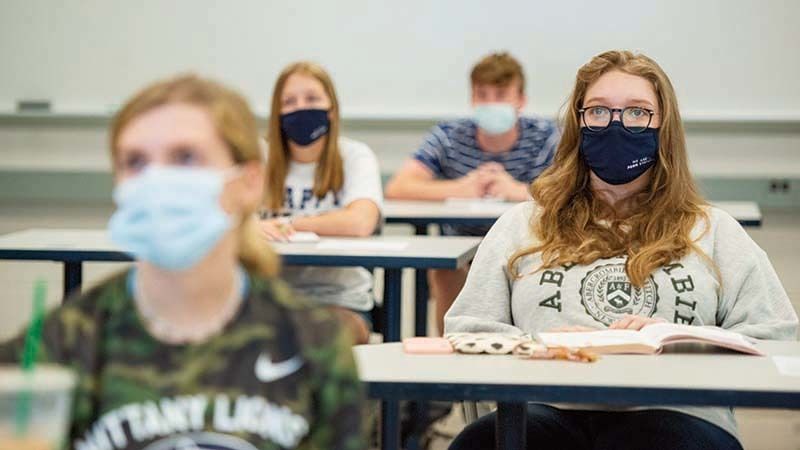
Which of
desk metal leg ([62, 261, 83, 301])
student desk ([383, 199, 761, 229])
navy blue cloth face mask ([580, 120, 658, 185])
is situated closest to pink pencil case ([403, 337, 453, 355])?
navy blue cloth face mask ([580, 120, 658, 185])

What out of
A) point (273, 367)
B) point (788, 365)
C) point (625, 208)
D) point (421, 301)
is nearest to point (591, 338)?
point (788, 365)

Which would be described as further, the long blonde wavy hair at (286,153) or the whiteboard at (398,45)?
the whiteboard at (398,45)

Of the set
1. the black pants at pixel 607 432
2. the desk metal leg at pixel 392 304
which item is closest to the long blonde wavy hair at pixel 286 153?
the desk metal leg at pixel 392 304

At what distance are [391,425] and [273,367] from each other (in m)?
1.11

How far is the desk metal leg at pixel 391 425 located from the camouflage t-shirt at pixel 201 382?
987 mm

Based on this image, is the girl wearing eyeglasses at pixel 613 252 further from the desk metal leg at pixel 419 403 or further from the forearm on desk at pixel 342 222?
the desk metal leg at pixel 419 403

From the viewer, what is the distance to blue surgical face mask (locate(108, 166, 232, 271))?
54.0 inches

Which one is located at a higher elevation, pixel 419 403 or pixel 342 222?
pixel 342 222

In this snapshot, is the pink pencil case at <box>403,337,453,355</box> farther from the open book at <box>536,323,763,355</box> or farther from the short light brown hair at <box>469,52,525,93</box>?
the short light brown hair at <box>469,52,525,93</box>

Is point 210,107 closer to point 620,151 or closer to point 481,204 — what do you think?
point 620,151

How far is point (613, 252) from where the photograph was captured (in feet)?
8.70

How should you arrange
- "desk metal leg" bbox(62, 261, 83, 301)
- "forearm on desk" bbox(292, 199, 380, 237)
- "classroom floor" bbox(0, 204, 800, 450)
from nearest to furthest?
"desk metal leg" bbox(62, 261, 83, 301), "forearm on desk" bbox(292, 199, 380, 237), "classroom floor" bbox(0, 204, 800, 450)

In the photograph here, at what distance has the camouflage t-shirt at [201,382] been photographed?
139 centimetres

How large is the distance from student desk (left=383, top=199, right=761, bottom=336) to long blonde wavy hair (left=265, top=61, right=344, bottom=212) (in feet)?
1.60
